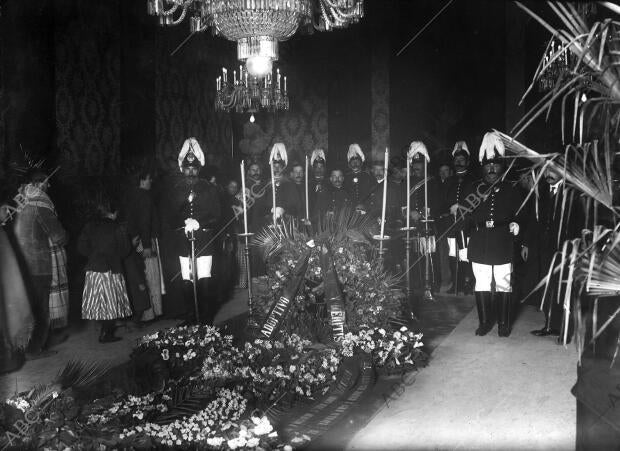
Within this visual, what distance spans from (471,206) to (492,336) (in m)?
1.30

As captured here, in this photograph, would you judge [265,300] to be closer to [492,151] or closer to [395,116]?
[492,151]

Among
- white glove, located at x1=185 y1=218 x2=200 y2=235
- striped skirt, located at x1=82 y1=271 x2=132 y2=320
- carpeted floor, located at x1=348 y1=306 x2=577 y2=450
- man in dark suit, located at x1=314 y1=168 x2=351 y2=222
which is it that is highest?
man in dark suit, located at x1=314 y1=168 x2=351 y2=222

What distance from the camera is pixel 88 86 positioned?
850 cm

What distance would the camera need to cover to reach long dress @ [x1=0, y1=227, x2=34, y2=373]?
5984 millimetres

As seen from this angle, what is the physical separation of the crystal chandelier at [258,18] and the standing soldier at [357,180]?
3.54m

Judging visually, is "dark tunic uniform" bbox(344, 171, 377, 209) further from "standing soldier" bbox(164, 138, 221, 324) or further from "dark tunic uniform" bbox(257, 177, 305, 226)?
"standing soldier" bbox(164, 138, 221, 324)

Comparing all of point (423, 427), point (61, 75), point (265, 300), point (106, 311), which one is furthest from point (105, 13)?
point (423, 427)

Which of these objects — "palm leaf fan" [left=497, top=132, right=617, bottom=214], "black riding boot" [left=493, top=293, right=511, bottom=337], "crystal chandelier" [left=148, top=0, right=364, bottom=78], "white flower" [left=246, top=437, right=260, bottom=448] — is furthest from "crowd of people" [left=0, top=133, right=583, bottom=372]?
"palm leaf fan" [left=497, top=132, right=617, bottom=214]

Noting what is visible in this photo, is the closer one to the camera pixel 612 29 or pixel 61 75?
pixel 612 29

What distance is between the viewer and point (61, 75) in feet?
26.7

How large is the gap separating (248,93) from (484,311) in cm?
415

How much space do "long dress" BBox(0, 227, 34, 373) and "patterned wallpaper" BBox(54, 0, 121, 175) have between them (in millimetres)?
2192

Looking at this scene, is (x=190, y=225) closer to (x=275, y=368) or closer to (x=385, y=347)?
(x=385, y=347)

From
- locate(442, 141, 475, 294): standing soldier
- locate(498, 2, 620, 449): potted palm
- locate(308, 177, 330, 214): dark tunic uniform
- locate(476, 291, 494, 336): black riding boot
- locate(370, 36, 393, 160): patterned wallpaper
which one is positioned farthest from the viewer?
locate(370, 36, 393, 160): patterned wallpaper
